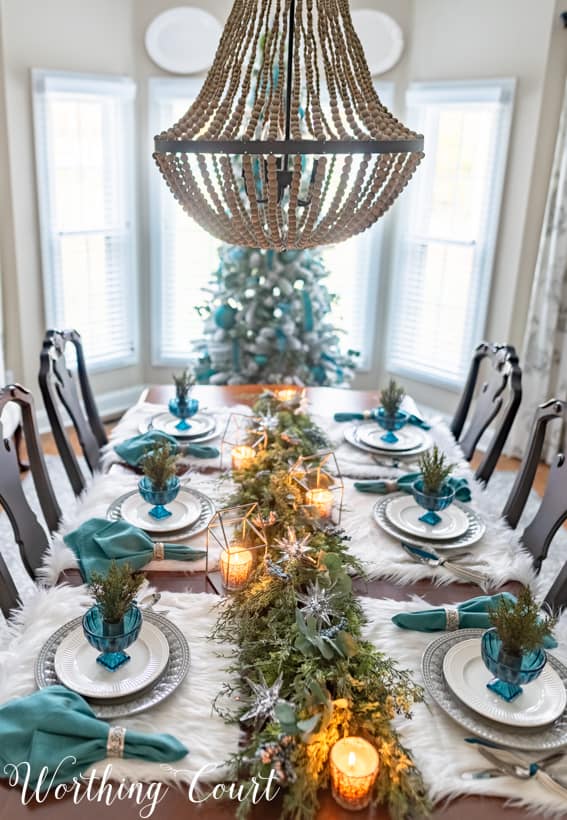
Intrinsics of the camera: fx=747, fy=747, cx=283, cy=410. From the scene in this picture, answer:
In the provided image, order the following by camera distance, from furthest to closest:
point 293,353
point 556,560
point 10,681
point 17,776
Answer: point 293,353 < point 556,560 < point 10,681 < point 17,776

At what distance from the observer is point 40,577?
1883 mm

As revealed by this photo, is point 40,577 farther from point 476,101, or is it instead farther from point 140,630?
point 476,101

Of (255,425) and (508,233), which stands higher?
(508,233)

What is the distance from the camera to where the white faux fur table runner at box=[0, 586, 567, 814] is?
1272 mm

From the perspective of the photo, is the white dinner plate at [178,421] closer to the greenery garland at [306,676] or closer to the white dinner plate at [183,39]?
the greenery garland at [306,676]

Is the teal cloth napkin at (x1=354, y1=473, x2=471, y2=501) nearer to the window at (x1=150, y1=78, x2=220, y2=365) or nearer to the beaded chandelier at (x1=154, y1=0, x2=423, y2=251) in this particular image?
the beaded chandelier at (x1=154, y1=0, x2=423, y2=251)

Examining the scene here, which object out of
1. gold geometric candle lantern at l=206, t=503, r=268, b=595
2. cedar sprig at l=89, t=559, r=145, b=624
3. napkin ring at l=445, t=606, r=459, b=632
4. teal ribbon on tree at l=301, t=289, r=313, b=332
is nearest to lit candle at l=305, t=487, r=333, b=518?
gold geometric candle lantern at l=206, t=503, r=268, b=595

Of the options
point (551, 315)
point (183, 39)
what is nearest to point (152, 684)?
point (551, 315)

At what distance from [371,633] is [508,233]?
11.0ft

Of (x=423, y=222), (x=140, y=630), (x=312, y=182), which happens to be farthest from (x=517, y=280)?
(x=140, y=630)

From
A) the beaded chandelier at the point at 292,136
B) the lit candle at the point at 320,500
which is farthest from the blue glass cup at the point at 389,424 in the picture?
the beaded chandelier at the point at 292,136

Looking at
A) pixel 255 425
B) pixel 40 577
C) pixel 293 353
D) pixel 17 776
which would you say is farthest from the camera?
pixel 293 353

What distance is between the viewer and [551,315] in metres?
4.23

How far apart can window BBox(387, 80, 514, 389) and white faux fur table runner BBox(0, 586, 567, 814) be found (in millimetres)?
3128
